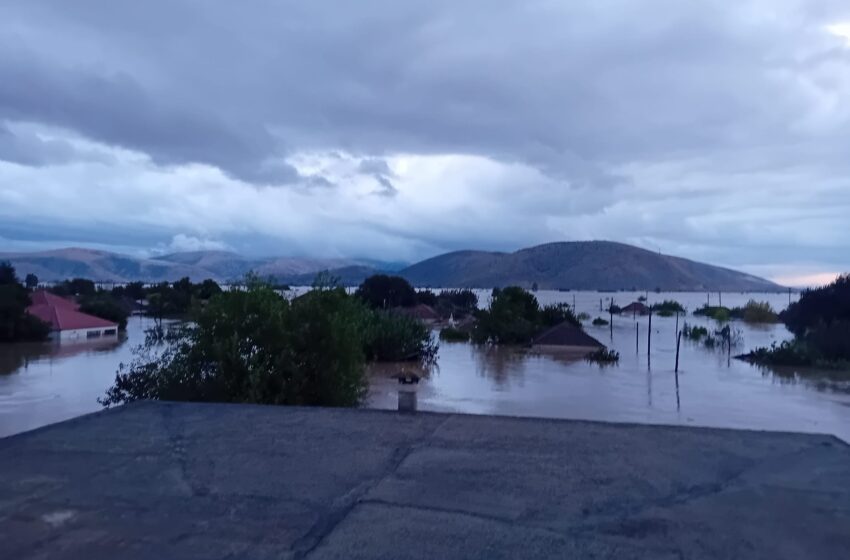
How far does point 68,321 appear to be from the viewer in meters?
48.1

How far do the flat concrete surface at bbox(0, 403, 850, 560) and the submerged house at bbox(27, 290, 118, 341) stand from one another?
41.1m

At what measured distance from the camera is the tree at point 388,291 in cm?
6862

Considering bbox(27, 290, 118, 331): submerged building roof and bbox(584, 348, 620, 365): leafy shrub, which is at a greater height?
bbox(27, 290, 118, 331): submerged building roof

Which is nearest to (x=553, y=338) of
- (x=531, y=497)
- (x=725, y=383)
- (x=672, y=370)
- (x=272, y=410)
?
(x=672, y=370)

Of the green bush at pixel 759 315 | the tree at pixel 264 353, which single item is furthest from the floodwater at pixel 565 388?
the green bush at pixel 759 315

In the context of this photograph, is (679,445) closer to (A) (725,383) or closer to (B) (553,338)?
(A) (725,383)

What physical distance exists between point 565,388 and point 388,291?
40.9 m

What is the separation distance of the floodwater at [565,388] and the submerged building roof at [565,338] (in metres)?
1.98

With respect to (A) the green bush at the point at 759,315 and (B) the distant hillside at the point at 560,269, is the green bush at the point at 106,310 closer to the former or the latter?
(A) the green bush at the point at 759,315

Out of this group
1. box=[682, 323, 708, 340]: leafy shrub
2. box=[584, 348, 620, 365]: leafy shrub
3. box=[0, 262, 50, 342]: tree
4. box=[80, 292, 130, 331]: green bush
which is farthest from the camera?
box=[80, 292, 130, 331]: green bush

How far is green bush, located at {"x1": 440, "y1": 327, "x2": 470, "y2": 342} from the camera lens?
53.3m

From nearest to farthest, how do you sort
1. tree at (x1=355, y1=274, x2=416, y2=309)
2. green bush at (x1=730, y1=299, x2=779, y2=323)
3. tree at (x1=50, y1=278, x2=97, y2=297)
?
tree at (x1=355, y1=274, x2=416, y2=309)
tree at (x1=50, y1=278, x2=97, y2=297)
green bush at (x1=730, y1=299, x2=779, y2=323)

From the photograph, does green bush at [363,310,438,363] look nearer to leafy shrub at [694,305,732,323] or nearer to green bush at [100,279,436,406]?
green bush at [100,279,436,406]

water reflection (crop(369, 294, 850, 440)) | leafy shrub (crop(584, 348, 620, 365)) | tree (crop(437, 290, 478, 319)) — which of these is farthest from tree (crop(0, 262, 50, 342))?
tree (crop(437, 290, 478, 319))
